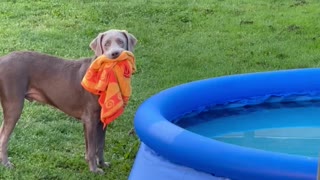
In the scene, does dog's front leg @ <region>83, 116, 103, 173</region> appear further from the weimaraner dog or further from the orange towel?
the orange towel

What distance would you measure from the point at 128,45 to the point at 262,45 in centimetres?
440

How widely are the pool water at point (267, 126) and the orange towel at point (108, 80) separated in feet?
1.75

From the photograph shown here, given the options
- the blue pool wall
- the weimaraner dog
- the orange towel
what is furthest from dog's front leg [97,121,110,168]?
the blue pool wall

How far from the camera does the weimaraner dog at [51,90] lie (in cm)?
534

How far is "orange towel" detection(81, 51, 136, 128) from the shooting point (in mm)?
5234

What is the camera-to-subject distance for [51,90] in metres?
5.48

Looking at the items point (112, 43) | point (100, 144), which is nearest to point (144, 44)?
point (100, 144)

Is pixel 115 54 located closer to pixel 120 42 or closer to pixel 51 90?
pixel 120 42

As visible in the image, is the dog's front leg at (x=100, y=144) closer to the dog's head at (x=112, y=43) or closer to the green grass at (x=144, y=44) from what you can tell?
the green grass at (x=144, y=44)

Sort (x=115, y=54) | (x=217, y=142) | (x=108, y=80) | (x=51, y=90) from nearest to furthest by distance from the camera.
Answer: (x=217, y=142), (x=115, y=54), (x=108, y=80), (x=51, y=90)

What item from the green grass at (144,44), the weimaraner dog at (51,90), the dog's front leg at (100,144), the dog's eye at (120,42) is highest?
the dog's eye at (120,42)

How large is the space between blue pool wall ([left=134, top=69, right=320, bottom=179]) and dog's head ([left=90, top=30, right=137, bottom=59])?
378 millimetres

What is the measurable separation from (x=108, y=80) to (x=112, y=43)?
0.25 metres

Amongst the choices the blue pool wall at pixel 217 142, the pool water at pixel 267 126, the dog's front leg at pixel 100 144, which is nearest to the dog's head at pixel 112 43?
the blue pool wall at pixel 217 142
